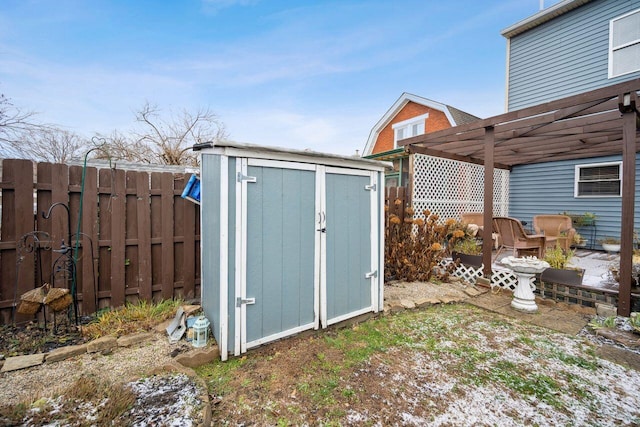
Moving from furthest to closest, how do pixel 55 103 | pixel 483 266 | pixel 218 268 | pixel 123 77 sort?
pixel 123 77, pixel 55 103, pixel 483 266, pixel 218 268

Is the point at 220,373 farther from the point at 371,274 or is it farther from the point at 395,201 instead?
the point at 395,201

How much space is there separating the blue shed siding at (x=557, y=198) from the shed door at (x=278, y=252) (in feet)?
27.7

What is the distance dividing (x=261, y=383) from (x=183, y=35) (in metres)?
7.80

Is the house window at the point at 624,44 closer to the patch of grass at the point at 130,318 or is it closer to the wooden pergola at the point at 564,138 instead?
the wooden pergola at the point at 564,138

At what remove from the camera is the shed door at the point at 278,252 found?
239cm

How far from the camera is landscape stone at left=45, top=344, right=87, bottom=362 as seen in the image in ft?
7.12

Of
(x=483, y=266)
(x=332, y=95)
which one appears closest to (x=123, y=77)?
(x=332, y=95)

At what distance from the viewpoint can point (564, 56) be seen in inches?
292

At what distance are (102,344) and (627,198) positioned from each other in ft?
19.2

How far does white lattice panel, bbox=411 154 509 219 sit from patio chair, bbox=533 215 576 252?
4.60 feet

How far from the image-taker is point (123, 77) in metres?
7.77

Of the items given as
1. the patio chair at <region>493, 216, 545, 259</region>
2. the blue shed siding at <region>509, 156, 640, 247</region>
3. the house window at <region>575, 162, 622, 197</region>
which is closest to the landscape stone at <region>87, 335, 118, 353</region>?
the patio chair at <region>493, 216, 545, 259</region>

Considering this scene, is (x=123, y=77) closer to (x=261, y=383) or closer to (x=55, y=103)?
(x=55, y=103)

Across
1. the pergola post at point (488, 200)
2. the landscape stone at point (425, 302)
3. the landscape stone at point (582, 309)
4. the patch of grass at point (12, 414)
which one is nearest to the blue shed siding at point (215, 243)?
the patch of grass at point (12, 414)
